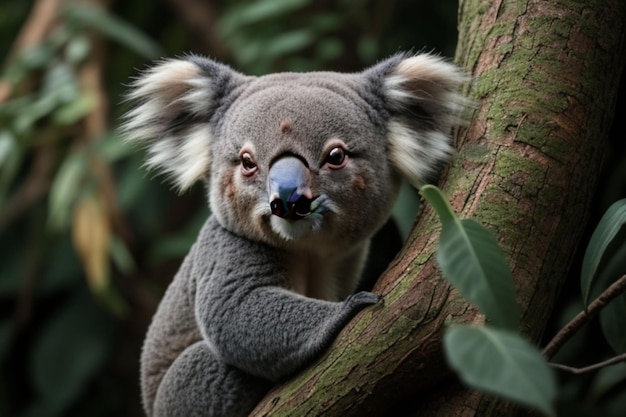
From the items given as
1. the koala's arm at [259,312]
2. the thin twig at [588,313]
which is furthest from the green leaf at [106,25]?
the thin twig at [588,313]

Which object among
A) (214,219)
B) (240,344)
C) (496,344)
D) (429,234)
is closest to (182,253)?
(214,219)

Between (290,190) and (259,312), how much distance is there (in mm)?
492

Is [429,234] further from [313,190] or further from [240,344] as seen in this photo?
[240,344]

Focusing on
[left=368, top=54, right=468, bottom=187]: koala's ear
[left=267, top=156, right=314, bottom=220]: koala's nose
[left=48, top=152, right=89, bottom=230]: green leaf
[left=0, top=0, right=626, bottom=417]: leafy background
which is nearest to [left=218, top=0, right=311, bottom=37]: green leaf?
[left=0, top=0, right=626, bottom=417]: leafy background

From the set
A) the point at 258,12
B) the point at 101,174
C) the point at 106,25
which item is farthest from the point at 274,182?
the point at 106,25

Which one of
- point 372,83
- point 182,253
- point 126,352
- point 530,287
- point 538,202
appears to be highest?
point 372,83

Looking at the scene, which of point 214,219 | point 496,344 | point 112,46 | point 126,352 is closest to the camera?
point 496,344

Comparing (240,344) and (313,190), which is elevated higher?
(313,190)

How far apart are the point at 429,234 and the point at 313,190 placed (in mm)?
366

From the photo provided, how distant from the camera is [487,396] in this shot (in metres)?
2.08

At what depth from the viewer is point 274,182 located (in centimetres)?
221

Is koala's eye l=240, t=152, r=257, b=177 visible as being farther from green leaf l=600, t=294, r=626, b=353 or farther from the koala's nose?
green leaf l=600, t=294, r=626, b=353

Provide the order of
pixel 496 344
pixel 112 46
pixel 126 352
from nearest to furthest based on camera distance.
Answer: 1. pixel 496 344
2. pixel 112 46
3. pixel 126 352

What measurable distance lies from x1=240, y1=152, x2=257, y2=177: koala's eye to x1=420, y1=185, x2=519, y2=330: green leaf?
2.87ft
